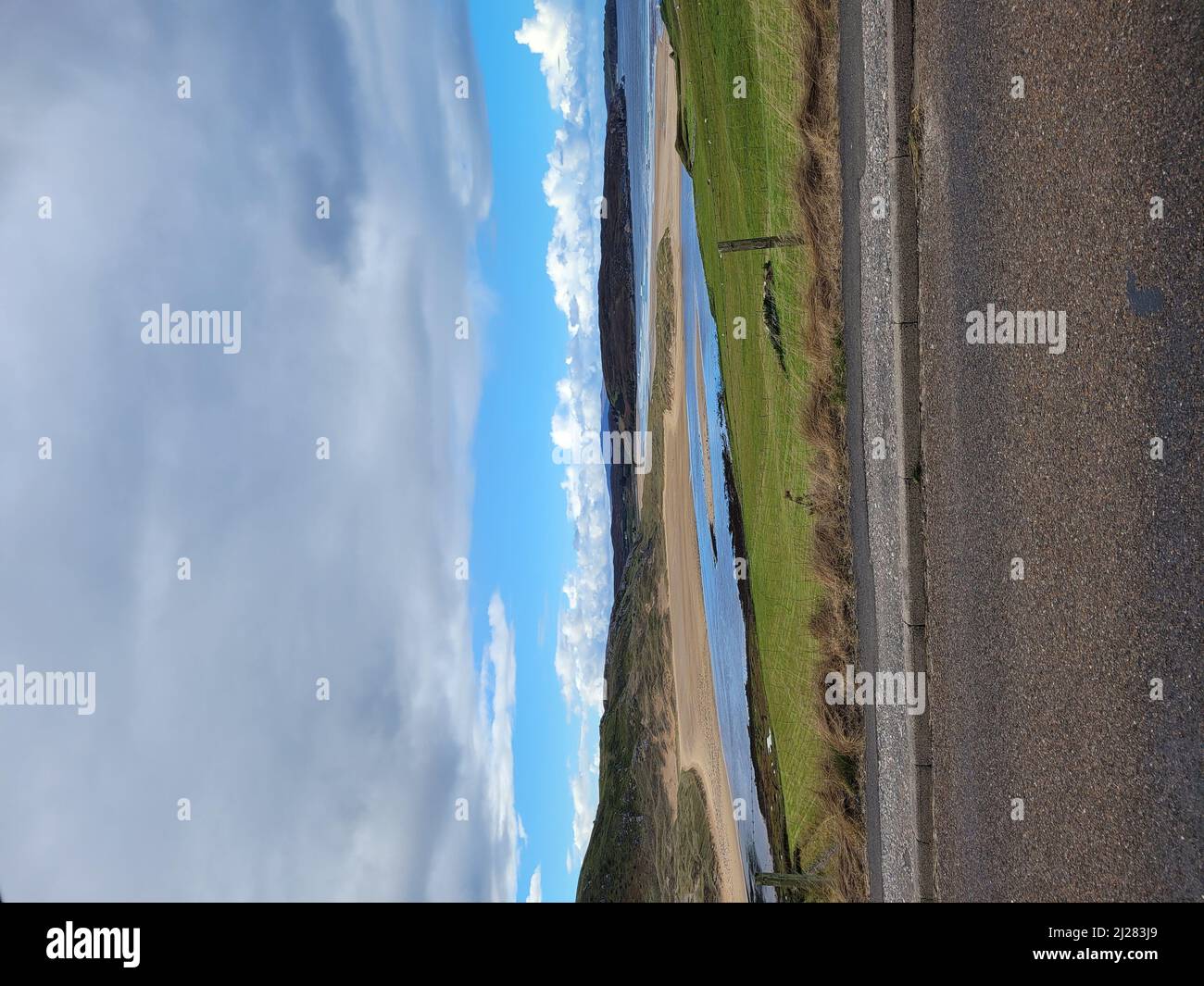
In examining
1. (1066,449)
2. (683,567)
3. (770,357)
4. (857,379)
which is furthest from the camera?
(683,567)

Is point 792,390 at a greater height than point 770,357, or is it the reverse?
point 770,357

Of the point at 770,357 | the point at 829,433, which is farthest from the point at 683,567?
the point at 829,433

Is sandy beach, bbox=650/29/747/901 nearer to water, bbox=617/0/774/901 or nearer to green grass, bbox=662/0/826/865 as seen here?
water, bbox=617/0/774/901

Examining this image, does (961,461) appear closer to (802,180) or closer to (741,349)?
(802,180)

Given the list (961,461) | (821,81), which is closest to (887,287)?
(961,461)

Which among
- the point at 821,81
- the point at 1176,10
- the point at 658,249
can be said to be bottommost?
the point at 1176,10

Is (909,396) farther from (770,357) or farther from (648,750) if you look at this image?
(648,750)

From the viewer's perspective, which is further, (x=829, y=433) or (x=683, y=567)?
(x=683, y=567)

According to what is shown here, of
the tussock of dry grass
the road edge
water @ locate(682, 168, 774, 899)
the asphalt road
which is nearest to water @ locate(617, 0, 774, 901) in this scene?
water @ locate(682, 168, 774, 899)
